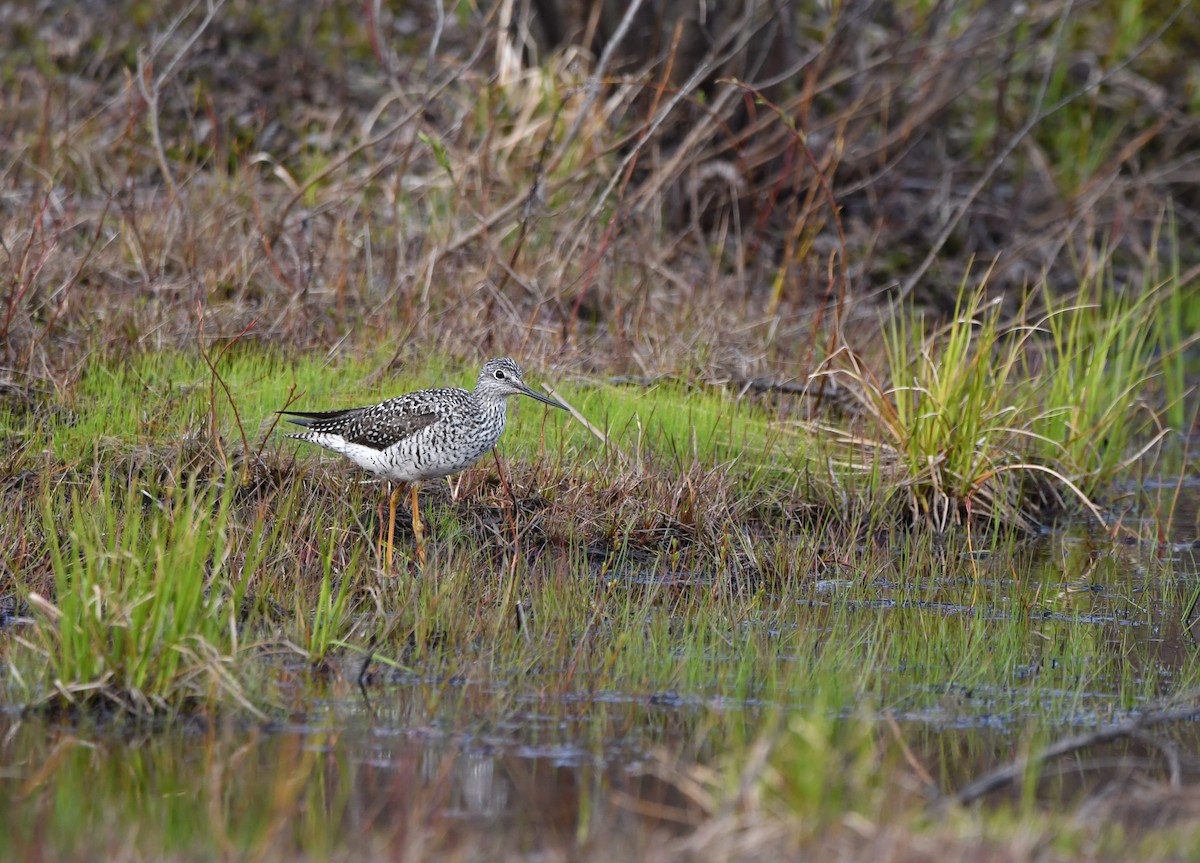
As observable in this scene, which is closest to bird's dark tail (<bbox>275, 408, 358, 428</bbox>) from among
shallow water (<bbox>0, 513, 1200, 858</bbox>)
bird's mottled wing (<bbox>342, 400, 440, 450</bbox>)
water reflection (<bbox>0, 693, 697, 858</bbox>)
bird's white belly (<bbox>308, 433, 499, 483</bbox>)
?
bird's mottled wing (<bbox>342, 400, 440, 450</bbox>)

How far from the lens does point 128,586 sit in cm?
480

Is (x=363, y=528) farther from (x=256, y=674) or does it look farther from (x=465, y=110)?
(x=465, y=110)

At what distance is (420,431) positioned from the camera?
6559 mm

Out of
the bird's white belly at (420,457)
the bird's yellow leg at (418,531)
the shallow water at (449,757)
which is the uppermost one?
the bird's white belly at (420,457)

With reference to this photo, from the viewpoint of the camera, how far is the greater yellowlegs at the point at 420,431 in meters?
6.51

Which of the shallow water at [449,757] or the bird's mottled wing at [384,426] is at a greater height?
the bird's mottled wing at [384,426]

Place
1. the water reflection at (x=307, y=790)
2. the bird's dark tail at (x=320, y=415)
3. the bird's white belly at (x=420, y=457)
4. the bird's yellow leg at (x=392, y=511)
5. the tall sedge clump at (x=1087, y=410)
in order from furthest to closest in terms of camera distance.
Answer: the tall sedge clump at (x=1087, y=410) < the bird's dark tail at (x=320, y=415) < the bird's yellow leg at (x=392, y=511) < the bird's white belly at (x=420, y=457) < the water reflection at (x=307, y=790)

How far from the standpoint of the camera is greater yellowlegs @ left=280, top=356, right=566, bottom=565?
6.51 metres

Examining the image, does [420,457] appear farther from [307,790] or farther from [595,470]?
[307,790]

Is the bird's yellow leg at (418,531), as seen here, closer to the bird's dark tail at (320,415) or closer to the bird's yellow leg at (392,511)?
the bird's yellow leg at (392,511)

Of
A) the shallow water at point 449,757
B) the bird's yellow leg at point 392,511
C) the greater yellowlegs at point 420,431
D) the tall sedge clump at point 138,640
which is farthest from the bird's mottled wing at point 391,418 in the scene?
the tall sedge clump at point 138,640

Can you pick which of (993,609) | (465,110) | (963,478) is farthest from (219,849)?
(465,110)

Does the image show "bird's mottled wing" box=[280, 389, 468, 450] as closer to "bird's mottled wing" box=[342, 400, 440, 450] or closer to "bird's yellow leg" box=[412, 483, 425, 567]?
"bird's mottled wing" box=[342, 400, 440, 450]

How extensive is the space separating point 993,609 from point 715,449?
1.80m
